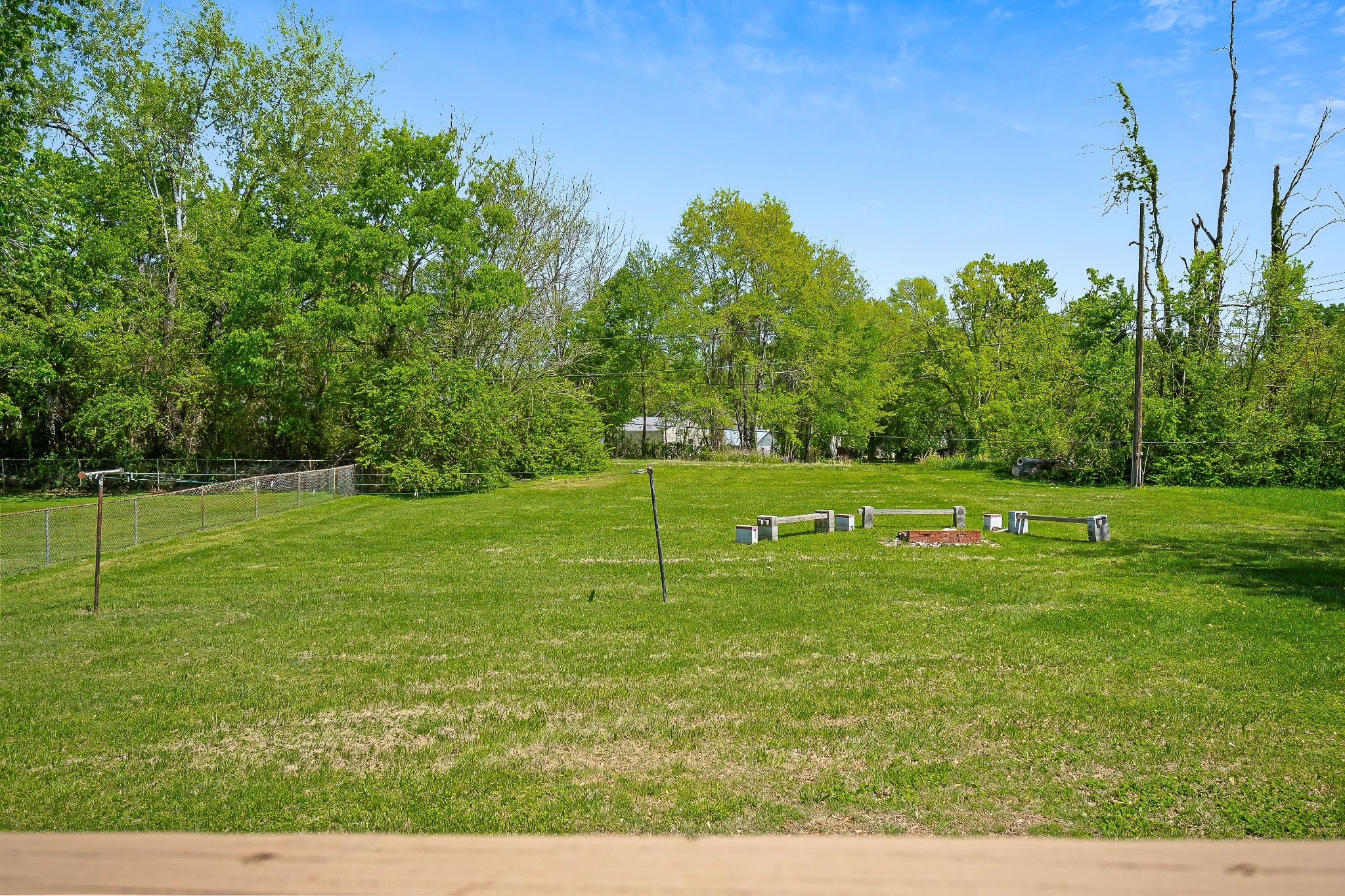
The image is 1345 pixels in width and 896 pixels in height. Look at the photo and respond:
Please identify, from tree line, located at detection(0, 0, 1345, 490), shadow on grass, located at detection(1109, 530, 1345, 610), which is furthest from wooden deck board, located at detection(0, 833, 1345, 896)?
tree line, located at detection(0, 0, 1345, 490)

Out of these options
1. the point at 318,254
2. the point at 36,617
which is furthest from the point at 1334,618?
the point at 318,254

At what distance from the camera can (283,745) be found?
5.82 metres

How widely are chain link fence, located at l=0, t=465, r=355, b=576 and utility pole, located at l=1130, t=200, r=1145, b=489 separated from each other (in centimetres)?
2510

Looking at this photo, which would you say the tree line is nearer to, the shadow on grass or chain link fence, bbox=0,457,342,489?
chain link fence, bbox=0,457,342,489

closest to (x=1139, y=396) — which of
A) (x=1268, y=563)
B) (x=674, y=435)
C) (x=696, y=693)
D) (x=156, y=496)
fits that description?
(x=1268, y=563)

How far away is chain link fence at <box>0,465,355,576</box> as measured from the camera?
15680 millimetres

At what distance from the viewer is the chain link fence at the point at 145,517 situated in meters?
15.7

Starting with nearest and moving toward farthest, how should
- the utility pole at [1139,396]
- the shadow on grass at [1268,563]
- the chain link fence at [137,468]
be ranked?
the shadow on grass at [1268,563] < the utility pole at [1139,396] < the chain link fence at [137,468]

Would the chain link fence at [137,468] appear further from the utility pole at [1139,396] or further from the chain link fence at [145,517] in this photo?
the utility pole at [1139,396]

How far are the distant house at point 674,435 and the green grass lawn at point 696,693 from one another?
112ft

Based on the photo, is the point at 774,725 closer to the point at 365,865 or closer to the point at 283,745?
the point at 283,745

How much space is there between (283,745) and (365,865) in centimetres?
478

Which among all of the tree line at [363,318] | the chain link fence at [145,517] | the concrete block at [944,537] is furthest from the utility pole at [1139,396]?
the chain link fence at [145,517]

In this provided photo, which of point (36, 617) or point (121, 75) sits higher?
point (121, 75)
